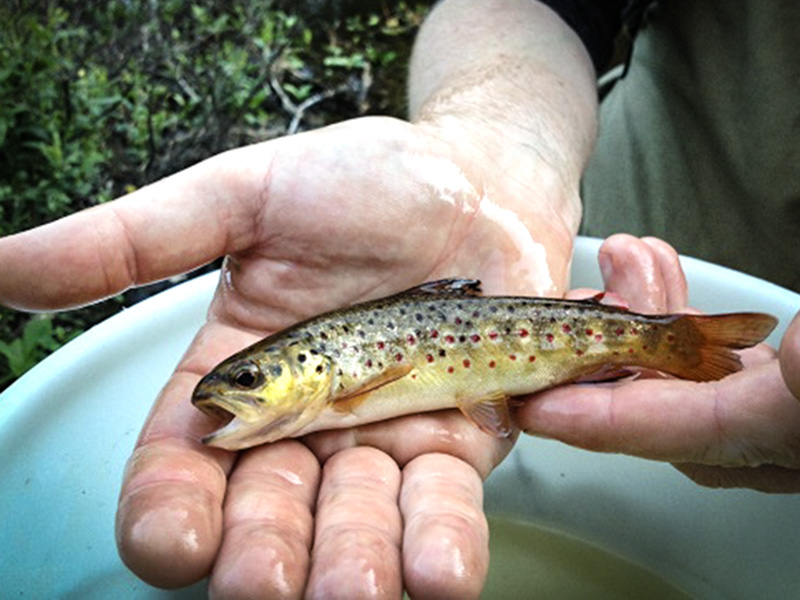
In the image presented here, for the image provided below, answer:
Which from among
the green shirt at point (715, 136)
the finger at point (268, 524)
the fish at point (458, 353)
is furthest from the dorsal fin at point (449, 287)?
the green shirt at point (715, 136)

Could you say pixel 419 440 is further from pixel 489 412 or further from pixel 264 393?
pixel 264 393

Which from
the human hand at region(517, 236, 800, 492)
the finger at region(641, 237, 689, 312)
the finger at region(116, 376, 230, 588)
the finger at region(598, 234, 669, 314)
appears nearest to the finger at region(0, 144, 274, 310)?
the finger at region(116, 376, 230, 588)

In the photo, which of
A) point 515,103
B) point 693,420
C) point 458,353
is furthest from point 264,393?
point 515,103

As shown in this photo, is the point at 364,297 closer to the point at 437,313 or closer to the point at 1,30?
the point at 437,313

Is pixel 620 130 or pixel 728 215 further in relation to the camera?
pixel 620 130

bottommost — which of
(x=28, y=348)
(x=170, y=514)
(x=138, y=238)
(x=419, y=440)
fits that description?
(x=28, y=348)

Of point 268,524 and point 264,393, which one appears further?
point 264,393

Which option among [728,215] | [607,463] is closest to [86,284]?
[607,463]
